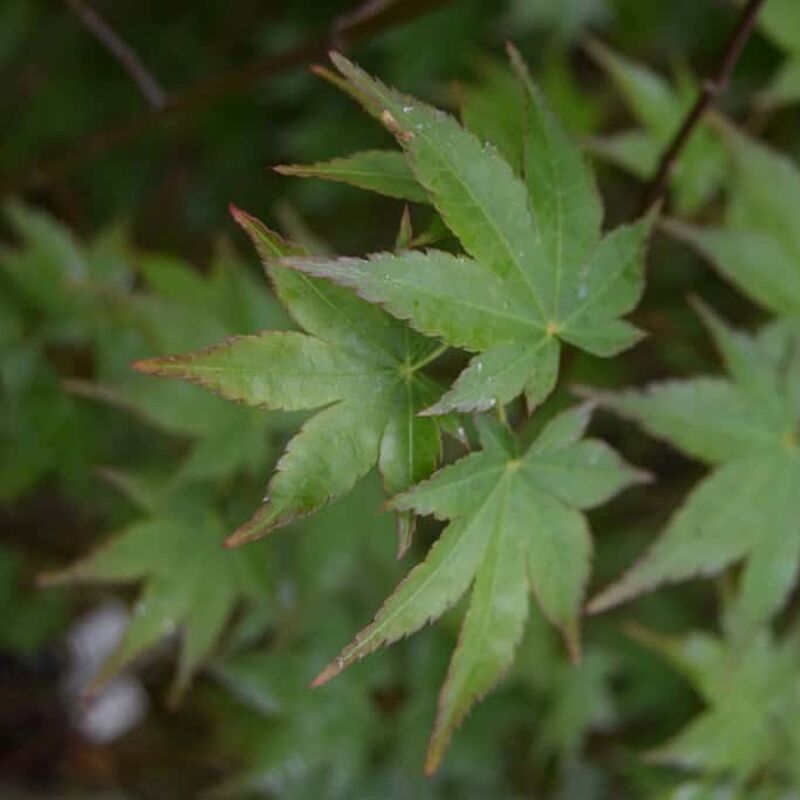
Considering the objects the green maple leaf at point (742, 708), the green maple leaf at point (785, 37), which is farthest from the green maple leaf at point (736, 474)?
the green maple leaf at point (785, 37)

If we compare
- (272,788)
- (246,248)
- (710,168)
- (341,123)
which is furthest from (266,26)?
(272,788)

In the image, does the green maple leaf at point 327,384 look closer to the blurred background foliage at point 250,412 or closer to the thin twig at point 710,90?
the blurred background foliage at point 250,412

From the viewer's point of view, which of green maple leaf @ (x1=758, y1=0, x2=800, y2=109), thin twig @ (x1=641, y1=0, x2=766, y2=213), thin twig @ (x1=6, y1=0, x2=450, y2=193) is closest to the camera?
thin twig @ (x1=641, y1=0, x2=766, y2=213)

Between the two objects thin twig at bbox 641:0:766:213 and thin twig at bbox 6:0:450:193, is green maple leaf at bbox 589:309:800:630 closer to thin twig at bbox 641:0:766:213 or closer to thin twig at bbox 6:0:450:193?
thin twig at bbox 641:0:766:213

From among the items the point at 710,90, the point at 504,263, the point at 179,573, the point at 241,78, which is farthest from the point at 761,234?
the point at 179,573

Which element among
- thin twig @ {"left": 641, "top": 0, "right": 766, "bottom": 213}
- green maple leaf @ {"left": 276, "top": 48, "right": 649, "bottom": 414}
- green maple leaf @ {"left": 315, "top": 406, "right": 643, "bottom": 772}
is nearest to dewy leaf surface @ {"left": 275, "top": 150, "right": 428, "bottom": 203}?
green maple leaf @ {"left": 276, "top": 48, "right": 649, "bottom": 414}

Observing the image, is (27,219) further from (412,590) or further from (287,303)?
(412,590)

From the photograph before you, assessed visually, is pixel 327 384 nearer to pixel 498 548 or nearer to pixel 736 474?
pixel 498 548
